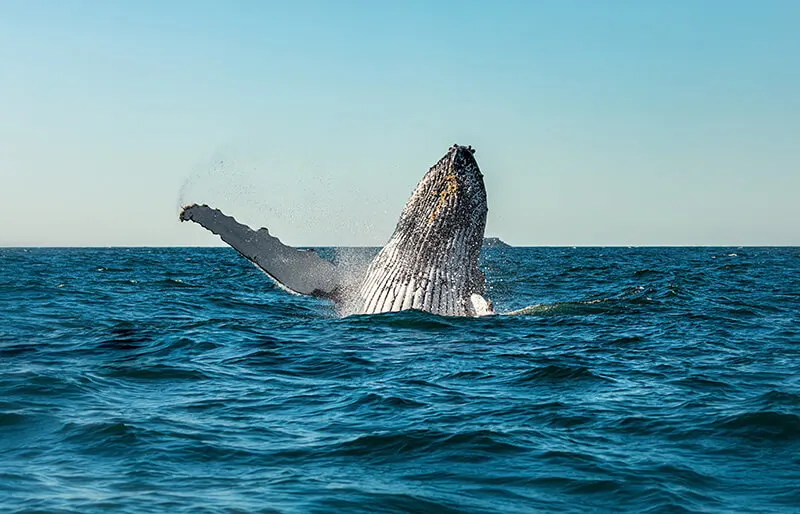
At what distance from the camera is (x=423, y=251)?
13336 mm

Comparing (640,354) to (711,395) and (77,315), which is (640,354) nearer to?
(711,395)

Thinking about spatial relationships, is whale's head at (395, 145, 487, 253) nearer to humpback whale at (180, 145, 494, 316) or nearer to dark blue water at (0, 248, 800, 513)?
humpback whale at (180, 145, 494, 316)

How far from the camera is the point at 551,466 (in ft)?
21.5

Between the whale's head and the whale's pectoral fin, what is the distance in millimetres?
1703

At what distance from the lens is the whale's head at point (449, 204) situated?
13086 millimetres

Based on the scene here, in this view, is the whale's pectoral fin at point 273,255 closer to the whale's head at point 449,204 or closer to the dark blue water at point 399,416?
the dark blue water at point 399,416

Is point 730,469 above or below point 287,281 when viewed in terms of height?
below

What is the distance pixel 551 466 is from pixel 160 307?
47.0 ft

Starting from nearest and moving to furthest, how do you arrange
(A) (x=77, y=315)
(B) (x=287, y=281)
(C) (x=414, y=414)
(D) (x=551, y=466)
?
(D) (x=551, y=466) → (C) (x=414, y=414) → (B) (x=287, y=281) → (A) (x=77, y=315)

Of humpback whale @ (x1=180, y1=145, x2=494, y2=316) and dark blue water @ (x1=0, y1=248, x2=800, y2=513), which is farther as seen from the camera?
humpback whale @ (x1=180, y1=145, x2=494, y2=316)

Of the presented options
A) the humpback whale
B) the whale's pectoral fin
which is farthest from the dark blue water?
the whale's pectoral fin

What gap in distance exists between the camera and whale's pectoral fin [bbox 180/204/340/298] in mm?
13680

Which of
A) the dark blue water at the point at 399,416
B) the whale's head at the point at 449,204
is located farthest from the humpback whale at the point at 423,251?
the dark blue water at the point at 399,416

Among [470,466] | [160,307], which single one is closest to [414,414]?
[470,466]
